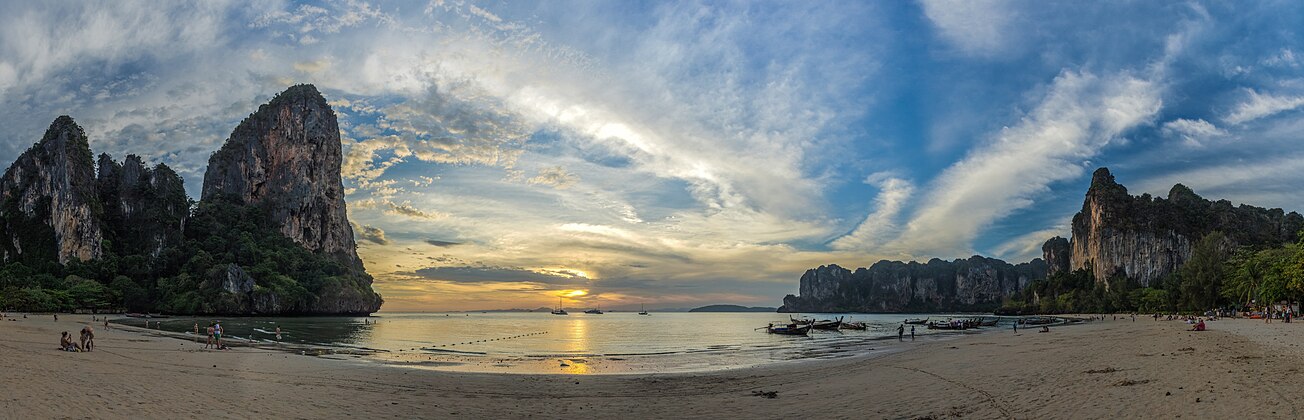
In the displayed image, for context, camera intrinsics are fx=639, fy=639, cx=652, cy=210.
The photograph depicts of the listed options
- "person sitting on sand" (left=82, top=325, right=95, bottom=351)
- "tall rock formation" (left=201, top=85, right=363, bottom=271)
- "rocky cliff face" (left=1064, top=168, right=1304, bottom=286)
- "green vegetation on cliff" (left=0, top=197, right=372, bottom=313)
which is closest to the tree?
"rocky cliff face" (left=1064, top=168, right=1304, bottom=286)

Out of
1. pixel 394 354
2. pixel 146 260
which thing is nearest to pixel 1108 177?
pixel 394 354

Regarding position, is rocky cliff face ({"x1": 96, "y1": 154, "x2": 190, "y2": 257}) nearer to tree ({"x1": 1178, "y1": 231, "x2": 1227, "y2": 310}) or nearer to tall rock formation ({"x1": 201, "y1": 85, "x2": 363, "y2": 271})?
tall rock formation ({"x1": 201, "y1": 85, "x2": 363, "y2": 271})

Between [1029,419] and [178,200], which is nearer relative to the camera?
[1029,419]

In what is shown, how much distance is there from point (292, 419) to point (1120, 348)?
29432 millimetres

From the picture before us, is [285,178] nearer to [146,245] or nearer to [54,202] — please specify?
[146,245]

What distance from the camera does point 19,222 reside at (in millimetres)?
129875

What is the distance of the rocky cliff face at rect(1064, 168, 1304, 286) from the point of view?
15088cm

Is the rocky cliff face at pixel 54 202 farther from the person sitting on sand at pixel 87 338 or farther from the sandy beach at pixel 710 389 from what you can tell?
the sandy beach at pixel 710 389

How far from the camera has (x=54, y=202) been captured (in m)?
130

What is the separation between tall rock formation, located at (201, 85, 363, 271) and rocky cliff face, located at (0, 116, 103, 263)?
4203 centimetres

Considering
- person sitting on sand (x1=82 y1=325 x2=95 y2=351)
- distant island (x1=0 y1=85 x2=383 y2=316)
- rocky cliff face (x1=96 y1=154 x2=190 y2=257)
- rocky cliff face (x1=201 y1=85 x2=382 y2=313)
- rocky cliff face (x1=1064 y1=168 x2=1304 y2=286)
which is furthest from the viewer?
rocky cliff face (x1=201 y1=85 x2=382 y2=313)

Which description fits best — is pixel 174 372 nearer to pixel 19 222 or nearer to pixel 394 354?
pixel 394 354

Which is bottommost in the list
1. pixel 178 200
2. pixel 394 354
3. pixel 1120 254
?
pixel 394 354

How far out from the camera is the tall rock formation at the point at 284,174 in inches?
7239
